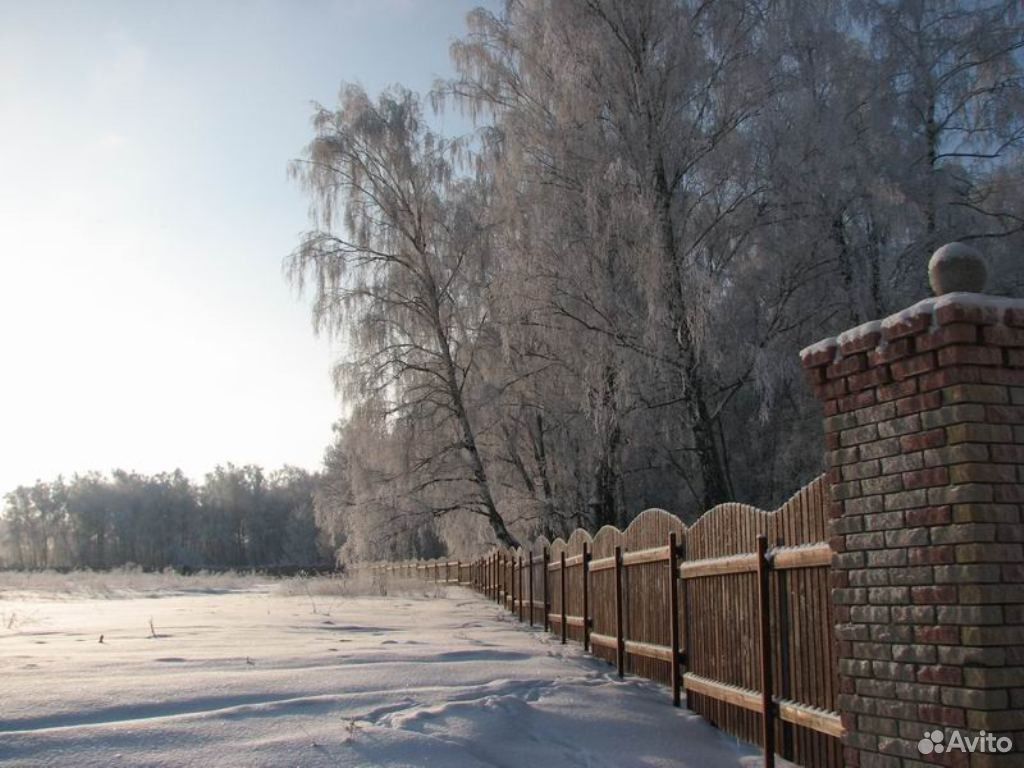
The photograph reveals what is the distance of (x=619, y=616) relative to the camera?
9.21 meters

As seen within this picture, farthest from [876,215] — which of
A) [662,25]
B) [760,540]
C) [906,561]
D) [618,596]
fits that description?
[906,561]

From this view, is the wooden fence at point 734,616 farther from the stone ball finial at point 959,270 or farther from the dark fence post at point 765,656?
the stone ball finial at point 959,270

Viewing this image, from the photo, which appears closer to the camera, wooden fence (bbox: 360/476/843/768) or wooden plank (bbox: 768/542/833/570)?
wooden plank (bbox: 768/542/833/570)

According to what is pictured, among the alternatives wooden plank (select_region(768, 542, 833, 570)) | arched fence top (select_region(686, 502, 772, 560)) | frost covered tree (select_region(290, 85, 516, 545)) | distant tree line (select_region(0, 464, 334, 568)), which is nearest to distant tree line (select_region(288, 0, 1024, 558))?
frost covered tree (select_region(290, 85, 516, 545))

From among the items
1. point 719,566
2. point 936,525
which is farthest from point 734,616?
point 936,525

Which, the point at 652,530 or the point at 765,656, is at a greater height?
the point at 652,530

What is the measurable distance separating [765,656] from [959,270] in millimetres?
2772

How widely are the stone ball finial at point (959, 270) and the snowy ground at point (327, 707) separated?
3.41 m

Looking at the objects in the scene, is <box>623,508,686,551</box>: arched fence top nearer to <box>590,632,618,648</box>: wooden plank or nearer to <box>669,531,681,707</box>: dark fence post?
<box>669,531,681,707</box>: dark fence post

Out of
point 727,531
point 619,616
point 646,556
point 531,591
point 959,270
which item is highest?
point 959,270

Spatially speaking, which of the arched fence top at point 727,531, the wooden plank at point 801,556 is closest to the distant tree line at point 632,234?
the arched fence top at point 727,531

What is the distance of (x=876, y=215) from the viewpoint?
1445 cm

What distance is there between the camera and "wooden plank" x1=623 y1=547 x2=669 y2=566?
7.95m

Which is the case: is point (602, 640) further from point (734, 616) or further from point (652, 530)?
point (734, 616)
